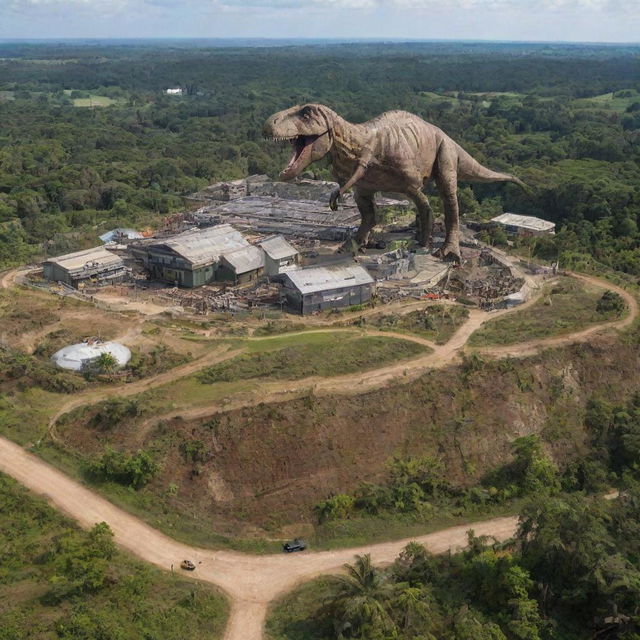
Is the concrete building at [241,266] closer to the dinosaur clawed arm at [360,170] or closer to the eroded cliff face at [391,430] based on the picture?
the dinosaur clawed arm at [360,170]

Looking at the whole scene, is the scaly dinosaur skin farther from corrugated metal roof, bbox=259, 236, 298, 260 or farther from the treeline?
the treeline

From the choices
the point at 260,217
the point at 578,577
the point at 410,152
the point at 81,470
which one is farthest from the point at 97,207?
the point at 578,577

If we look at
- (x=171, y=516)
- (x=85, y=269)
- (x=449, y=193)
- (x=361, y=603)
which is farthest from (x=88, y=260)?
(x=361, y=603)

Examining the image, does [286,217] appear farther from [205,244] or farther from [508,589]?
[508,589]

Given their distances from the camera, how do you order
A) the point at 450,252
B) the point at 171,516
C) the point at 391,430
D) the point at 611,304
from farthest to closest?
the point at 450,252 → the point at 611,304 → the point at 391,430 → the point at 171,516

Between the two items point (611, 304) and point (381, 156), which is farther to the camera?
point (381, 156)

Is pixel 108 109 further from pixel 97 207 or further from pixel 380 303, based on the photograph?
pixel 380 303
